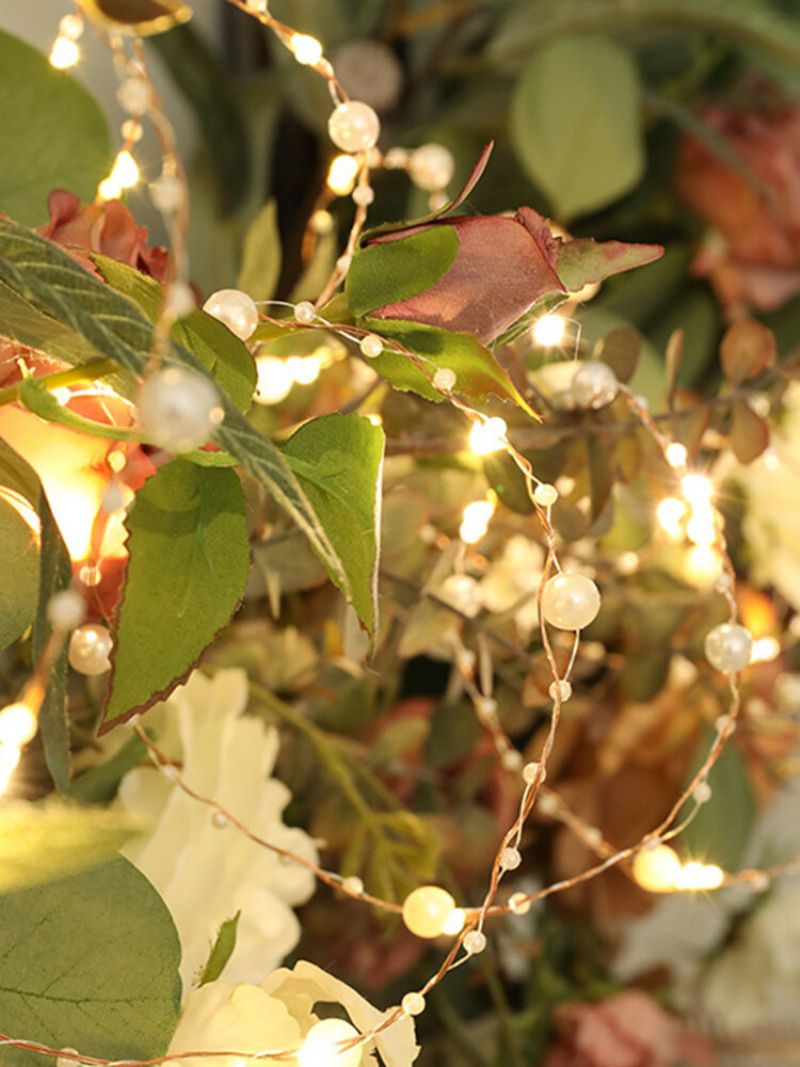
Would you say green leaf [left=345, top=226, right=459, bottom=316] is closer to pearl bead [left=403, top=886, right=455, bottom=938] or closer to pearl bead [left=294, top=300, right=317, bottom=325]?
pearl bead [left=294, top=300, right=317, bottom=325]

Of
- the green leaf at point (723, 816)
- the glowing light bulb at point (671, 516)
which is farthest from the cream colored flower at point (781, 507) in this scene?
the glowing light bulb at point (671, 516)

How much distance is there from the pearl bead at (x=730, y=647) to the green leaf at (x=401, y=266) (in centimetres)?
12

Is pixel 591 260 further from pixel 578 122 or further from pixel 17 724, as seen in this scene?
pixel 578 122

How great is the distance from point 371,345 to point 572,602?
2.2 inches

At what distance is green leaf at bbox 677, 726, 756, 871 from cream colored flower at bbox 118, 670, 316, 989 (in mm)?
189

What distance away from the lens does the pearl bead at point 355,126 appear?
26 cm

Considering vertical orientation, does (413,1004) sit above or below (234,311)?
below

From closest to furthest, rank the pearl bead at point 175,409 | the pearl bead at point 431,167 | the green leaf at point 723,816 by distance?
the pearl bead at point 175,409, the pearl bead at point 431,167, the green leaf at point 723,816

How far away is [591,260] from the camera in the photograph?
217 millimetres

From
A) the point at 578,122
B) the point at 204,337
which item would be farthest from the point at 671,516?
the point at 578,122

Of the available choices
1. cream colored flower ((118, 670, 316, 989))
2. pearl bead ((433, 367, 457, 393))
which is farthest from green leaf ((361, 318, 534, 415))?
cream colored flower ((118, 670, 316, 989))

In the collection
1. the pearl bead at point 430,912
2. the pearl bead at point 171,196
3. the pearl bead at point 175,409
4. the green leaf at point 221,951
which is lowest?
the green leaf at point 221,951

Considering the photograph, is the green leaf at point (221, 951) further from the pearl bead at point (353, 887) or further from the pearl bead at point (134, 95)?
the pearl bead at point (134, 95)

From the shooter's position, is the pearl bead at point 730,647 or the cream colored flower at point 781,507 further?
the cream colored flower at point 781,507
